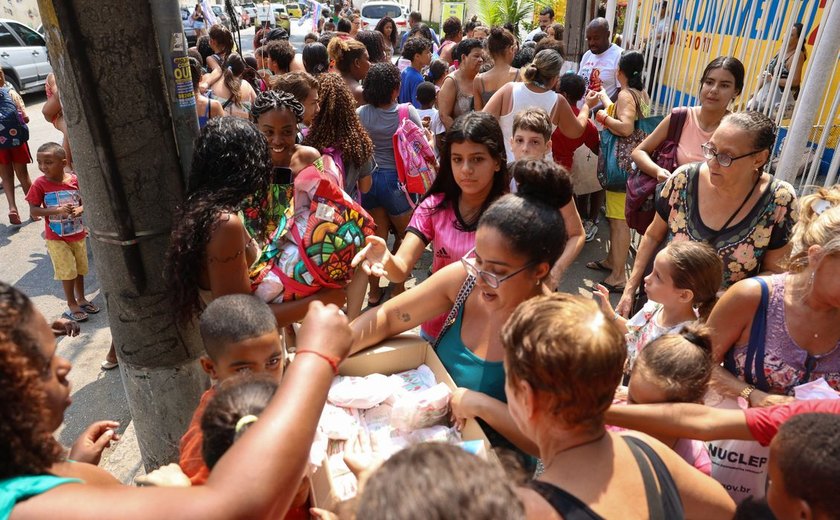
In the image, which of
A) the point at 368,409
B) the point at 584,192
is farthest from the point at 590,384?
the point at 584,192

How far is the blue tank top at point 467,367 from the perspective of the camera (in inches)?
78.5

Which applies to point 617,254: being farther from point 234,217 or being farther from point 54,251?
point 54,251

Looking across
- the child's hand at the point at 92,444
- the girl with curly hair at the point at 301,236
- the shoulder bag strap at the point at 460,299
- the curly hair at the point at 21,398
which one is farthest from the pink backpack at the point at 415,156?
the curly hair at the point at 21,398

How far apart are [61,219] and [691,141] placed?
492 centimetres

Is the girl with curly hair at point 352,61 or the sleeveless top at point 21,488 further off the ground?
the girl with curly hair at point 352,61

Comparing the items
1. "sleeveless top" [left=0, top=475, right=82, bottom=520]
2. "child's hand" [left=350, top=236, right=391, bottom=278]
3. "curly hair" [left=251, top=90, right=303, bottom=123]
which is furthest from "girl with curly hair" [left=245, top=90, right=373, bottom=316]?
"sleeveless top" [left=0, top=475, right=82, bottom=520]

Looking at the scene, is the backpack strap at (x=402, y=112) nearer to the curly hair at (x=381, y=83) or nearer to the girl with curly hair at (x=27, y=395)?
the curly hair at (x=381, y=83)

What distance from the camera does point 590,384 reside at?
1.26 m

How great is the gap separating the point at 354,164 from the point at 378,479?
11.2 feet

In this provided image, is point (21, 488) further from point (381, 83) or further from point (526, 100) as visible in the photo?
point (526, 100)

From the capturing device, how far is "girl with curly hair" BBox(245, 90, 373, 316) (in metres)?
2.57

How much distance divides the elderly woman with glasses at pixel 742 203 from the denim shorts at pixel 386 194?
2503 millimetres

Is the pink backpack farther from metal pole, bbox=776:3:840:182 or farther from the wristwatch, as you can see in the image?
the wristwatch

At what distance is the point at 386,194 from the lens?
15.5 feet
